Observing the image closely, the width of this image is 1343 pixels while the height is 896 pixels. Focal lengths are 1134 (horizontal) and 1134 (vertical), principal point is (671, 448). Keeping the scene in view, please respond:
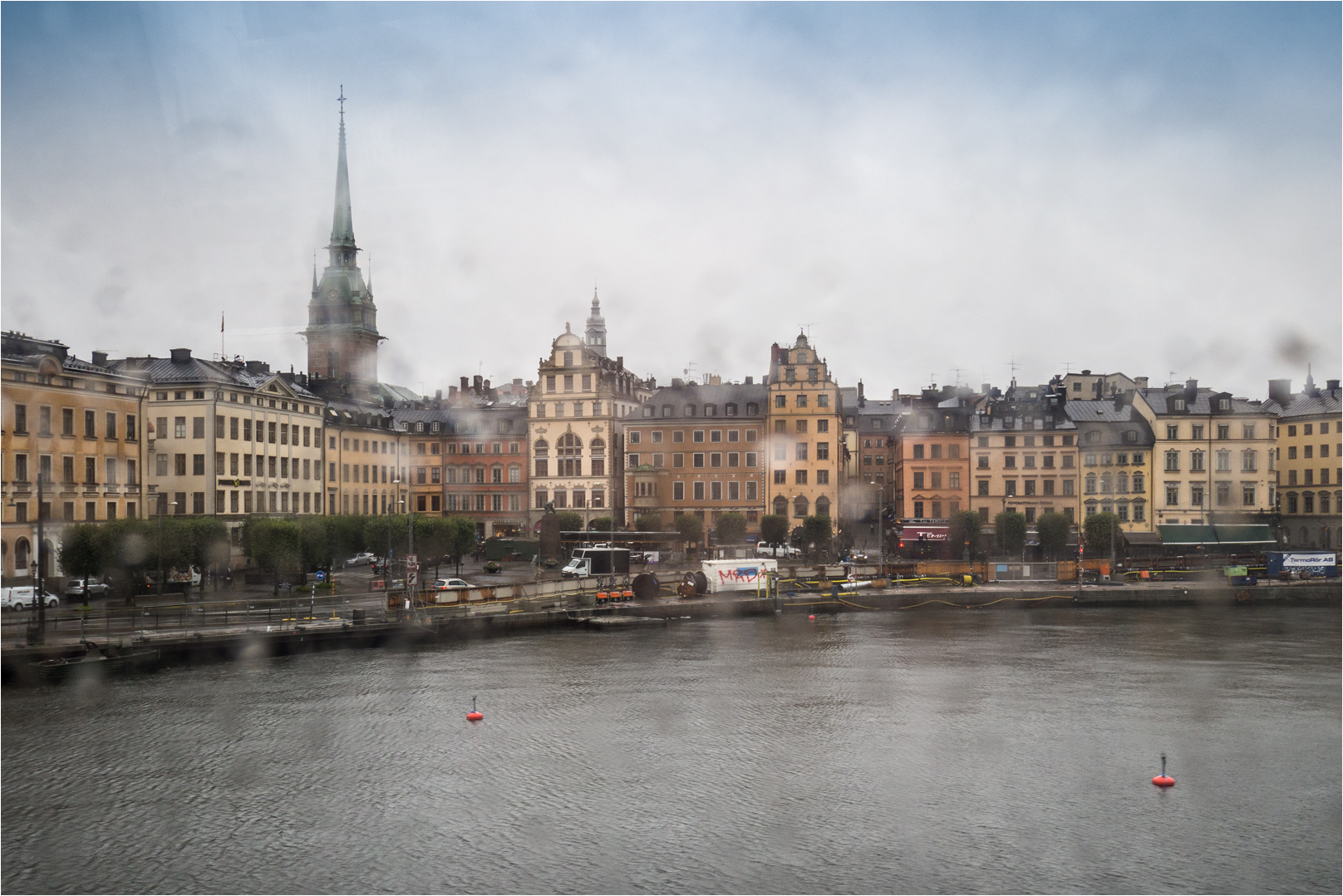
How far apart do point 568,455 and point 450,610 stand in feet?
121

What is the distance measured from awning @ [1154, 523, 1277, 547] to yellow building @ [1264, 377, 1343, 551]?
8.10 feet

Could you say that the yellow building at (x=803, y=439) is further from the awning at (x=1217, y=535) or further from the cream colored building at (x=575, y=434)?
the awning at (x=1217, y=535)

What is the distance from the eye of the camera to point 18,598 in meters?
37.2

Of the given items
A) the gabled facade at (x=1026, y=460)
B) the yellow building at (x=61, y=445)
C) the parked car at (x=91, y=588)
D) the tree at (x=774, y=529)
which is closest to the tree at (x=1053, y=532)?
the gabled facade at (x=1026, y=460)

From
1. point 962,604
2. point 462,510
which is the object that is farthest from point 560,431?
point 962,604

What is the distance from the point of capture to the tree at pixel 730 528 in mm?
71938

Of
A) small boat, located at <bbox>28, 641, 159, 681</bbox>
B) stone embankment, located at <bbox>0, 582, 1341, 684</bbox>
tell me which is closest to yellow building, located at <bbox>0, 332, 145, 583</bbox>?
small boat, located at <bbox>28, 641, 159, 681</bbox>

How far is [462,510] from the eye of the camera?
81875 millimetres

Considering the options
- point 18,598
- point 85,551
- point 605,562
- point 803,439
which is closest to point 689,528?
point 803,439

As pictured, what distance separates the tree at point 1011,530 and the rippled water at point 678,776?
106 ft

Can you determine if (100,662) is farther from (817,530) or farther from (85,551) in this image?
(817,530)

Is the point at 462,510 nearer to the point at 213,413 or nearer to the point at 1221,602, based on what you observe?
the point at 213,413

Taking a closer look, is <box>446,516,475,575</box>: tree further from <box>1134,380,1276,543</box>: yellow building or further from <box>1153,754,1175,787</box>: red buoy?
<box>1134,380,1276,543</box>: yellow building

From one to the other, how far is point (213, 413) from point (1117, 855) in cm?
5175
